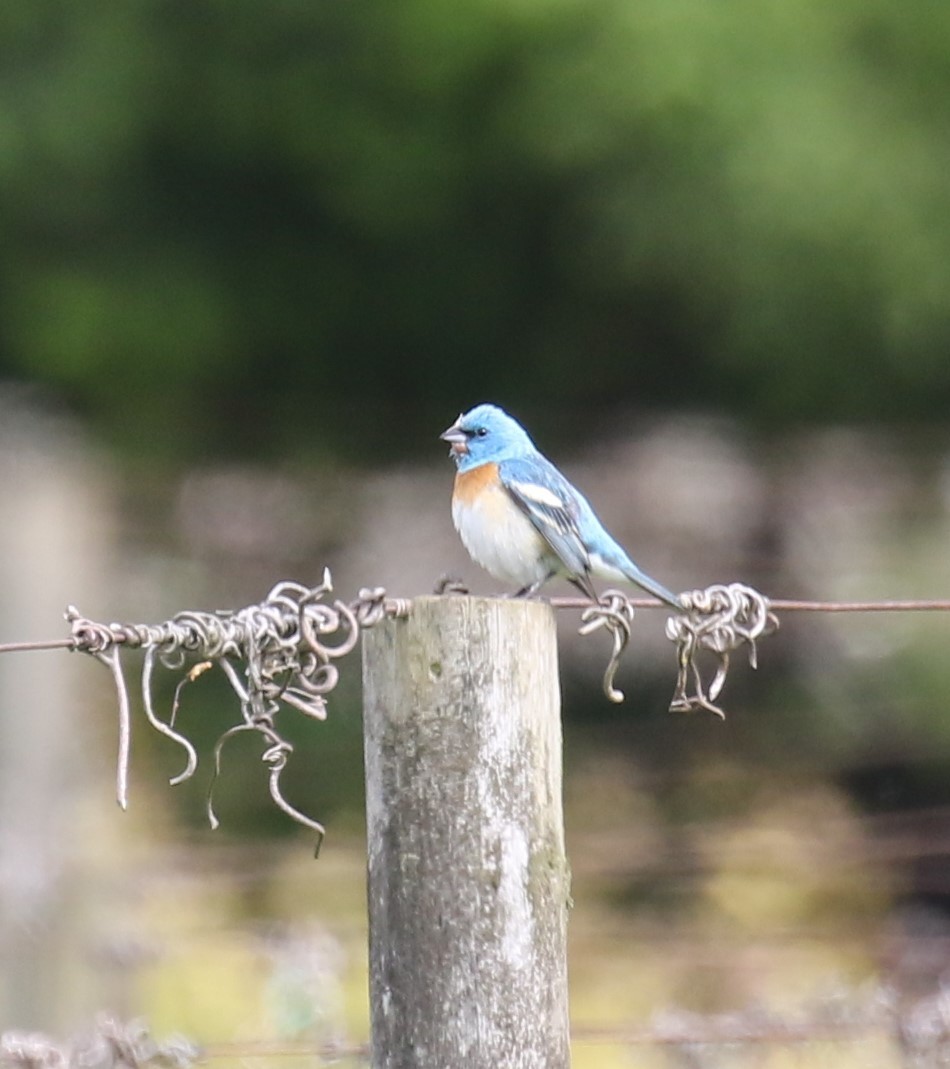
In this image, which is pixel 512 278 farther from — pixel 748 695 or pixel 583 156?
pixel 748 695

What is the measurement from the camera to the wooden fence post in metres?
2.03

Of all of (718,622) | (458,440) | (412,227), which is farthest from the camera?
(412,227)

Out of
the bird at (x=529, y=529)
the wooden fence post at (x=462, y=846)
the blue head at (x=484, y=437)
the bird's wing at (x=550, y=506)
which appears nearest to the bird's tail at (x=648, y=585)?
the bird at (x=529, y=529)

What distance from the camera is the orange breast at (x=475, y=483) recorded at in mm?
3941

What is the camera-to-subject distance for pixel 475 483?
3984mm

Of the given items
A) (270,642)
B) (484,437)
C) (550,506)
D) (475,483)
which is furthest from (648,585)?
(270,642)

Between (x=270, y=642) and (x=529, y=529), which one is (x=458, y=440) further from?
(x=270, y=642)

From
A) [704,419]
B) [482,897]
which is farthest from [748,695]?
[482,897]

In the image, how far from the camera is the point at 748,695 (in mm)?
7559

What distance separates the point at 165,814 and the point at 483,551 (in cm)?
304

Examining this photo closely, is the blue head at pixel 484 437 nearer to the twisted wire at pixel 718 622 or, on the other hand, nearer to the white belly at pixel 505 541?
the white belly at pixel 505 541

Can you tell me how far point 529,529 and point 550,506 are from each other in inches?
3.5

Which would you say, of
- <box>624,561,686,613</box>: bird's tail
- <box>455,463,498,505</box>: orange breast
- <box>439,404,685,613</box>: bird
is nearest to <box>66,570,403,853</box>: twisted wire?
<box>624,561,686,613</box>: bird's tail

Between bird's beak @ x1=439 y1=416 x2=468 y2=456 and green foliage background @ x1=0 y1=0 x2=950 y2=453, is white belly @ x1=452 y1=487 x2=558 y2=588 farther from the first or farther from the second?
green foliage background @ x1=0 y1=0 x2=950 y2=453
